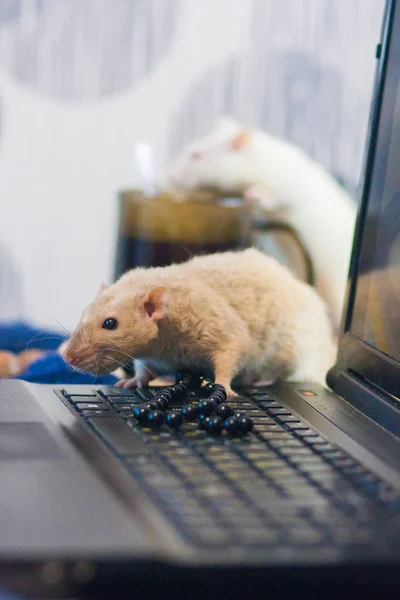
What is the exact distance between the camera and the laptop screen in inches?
29.8

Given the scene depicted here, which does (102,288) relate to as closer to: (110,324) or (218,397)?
(110,324)

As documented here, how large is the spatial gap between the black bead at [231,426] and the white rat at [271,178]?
0.73 m

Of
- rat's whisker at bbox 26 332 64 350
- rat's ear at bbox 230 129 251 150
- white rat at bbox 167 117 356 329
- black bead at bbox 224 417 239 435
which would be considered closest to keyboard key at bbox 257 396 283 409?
black bead at bbox 224 417 239 435

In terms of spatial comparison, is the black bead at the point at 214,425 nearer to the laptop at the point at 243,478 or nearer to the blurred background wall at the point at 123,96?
the laptop at the point at 243,478

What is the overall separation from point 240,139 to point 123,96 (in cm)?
22

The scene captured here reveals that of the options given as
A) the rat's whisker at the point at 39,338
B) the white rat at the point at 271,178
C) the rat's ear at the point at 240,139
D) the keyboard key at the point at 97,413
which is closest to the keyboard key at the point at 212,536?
the keyboard key at the point at 97,413

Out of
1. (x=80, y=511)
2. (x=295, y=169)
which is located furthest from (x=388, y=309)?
(x=295, y=169)

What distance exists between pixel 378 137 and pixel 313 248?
537 millimetres

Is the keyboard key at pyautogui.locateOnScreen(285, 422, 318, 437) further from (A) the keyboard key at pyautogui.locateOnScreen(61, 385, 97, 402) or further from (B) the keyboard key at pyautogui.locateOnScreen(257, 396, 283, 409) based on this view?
(A) the keyboard key at pyautogui.locateOnScreen(61, 385, 97, 402)

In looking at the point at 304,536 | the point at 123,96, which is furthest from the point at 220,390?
the point at 123,96

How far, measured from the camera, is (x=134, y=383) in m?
0.80

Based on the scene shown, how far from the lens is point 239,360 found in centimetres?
83

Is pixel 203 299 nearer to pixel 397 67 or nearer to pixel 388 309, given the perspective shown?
pixel 388 309

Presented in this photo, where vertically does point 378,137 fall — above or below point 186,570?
above
